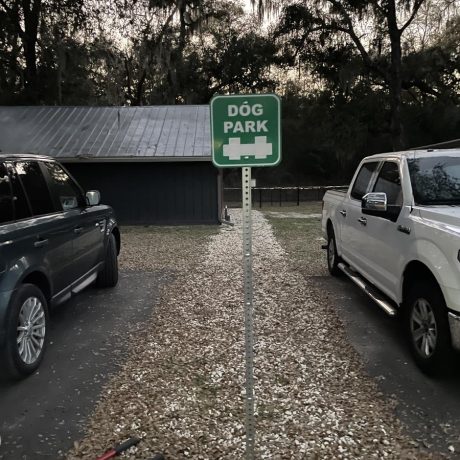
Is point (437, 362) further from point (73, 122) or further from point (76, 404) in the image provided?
point (73, 122)

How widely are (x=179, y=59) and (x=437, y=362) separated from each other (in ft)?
73.6

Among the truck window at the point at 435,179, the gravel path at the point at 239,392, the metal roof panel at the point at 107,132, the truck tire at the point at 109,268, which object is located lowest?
the gravel path at the point at 239,392

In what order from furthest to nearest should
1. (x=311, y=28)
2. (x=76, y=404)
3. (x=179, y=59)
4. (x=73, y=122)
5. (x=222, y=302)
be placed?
1. (x=179, y=59)
2. (x=311, y=28)
3. (x=73, y=122)
4. (x=222, y=302)
5. (x=76, y=404)

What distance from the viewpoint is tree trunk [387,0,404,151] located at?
20578mm

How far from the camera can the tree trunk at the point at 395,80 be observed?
2058cm

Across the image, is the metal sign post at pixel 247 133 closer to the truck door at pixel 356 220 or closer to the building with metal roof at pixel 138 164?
the truck door at pixel 356 220

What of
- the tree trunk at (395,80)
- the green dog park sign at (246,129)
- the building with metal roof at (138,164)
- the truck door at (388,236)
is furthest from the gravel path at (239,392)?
the tree trunk at (395,80)

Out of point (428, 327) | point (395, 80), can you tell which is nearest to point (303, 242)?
point (428, 327)

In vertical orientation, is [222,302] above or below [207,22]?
below

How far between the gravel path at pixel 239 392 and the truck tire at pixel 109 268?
106 centimetres

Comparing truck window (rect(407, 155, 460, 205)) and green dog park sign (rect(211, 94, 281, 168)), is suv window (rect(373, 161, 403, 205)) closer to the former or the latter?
truck window (rect(407, 155, 460, 205))

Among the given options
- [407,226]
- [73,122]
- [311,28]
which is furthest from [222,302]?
[311,28]

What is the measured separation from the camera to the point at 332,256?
7.28 metres

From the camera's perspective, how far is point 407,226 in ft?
13.3
